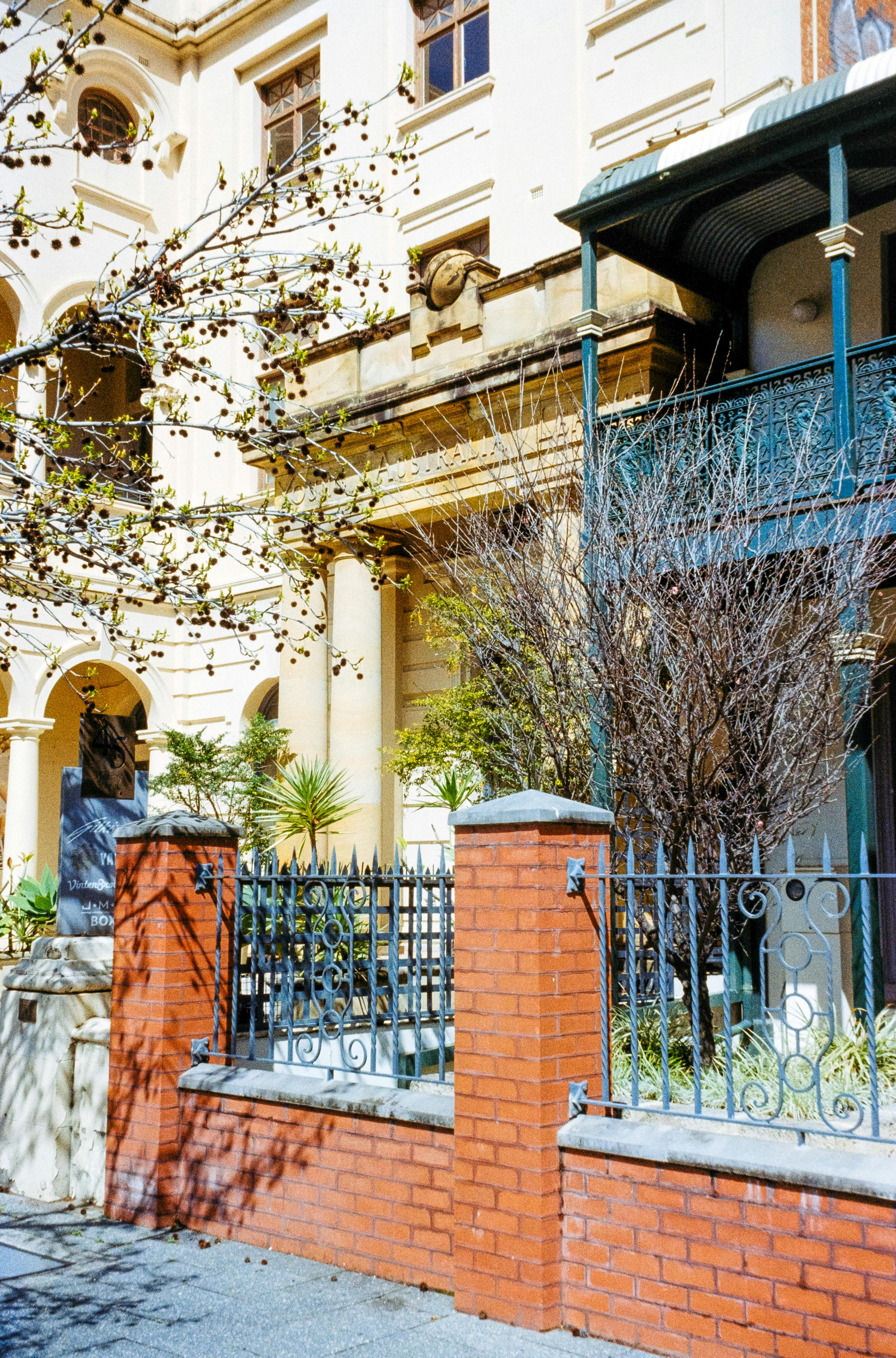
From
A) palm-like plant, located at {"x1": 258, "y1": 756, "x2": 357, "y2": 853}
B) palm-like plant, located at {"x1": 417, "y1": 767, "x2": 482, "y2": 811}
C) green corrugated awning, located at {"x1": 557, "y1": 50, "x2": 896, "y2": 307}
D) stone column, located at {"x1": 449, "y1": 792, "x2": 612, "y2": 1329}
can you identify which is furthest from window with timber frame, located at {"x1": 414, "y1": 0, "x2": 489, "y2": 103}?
stone column, located at {"x1": 449, "y1": 792, "x2": 612, "y2": 1329}

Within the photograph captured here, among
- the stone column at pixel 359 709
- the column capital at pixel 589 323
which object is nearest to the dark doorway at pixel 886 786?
the column capital at pixel 589 323

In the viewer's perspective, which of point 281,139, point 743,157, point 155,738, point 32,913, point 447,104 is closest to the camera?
point 743,157

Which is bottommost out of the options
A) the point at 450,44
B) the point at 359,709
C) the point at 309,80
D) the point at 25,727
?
the point at 359,709

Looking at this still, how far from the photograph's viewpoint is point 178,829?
639 centimetres

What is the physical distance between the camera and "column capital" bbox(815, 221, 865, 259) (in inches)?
356

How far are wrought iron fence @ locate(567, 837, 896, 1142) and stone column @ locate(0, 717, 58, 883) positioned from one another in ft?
38.2

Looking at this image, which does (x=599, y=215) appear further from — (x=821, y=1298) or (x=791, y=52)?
(x=821, y=1298)

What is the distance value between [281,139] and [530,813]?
18031 mm

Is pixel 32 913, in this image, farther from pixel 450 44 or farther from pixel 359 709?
pixel 450 44

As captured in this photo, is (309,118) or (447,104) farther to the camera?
(309,118)

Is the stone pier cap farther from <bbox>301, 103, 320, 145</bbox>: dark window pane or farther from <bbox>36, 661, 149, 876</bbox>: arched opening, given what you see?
<bbox>301, 103, 320, 145</bbox>: dark window pane

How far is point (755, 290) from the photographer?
12.0 metres

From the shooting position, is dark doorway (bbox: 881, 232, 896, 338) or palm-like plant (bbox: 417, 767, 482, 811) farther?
palm-like plant (bbox: 417, 767, 482, 811)

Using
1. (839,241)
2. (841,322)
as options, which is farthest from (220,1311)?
(839,241)
